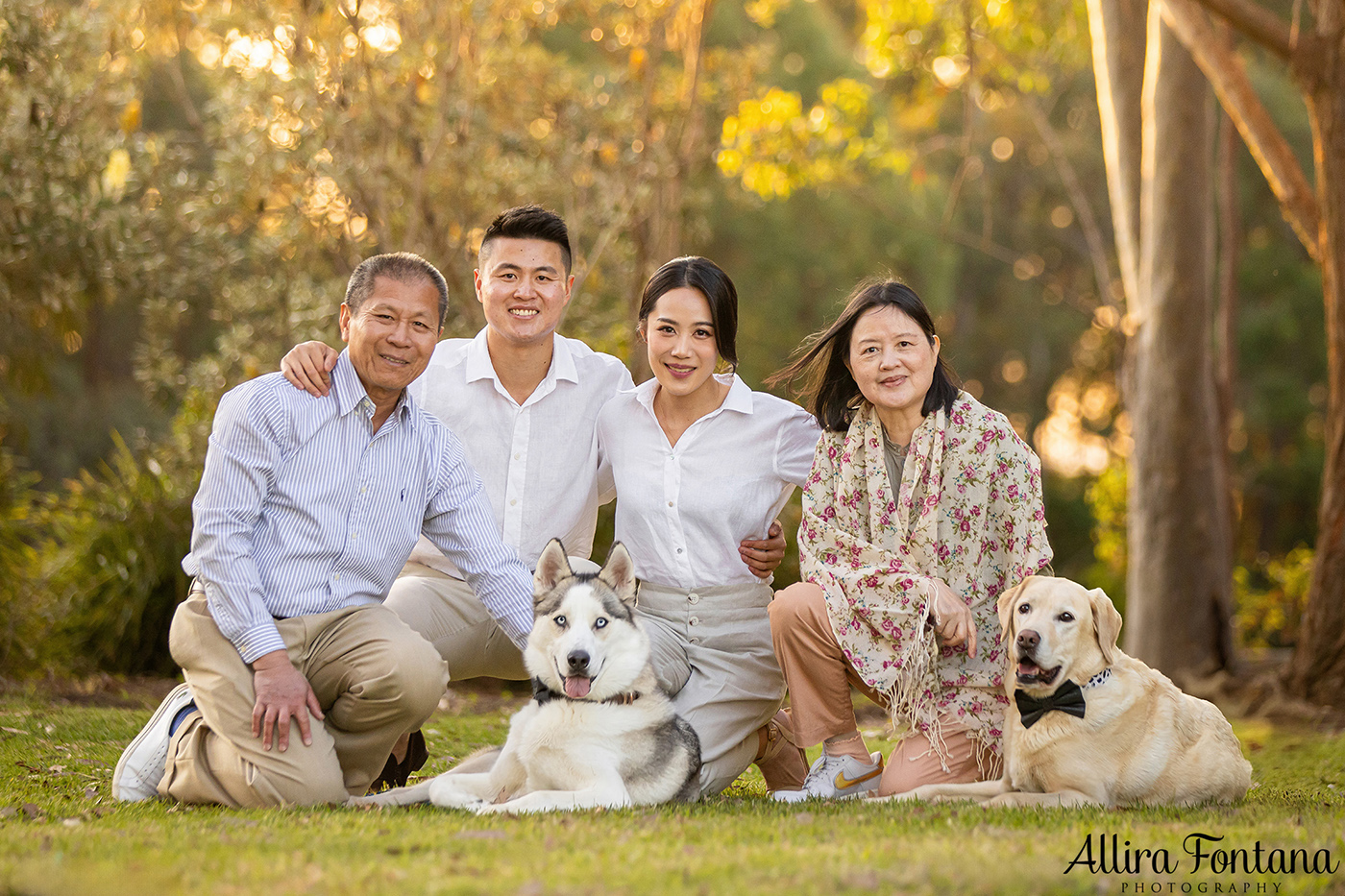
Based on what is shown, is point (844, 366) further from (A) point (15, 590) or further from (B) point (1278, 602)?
(B) point (1278, 602)

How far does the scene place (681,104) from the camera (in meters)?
11.9

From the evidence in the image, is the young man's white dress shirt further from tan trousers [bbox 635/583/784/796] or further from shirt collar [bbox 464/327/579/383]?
tan trousers [bbox 635/583/784/796]

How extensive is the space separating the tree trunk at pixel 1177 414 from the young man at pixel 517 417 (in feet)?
19.1

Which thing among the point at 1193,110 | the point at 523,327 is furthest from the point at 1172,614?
the point at 523,327

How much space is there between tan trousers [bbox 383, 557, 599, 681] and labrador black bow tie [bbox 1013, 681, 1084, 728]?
193 cm

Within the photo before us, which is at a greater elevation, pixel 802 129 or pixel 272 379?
pixel 802 129

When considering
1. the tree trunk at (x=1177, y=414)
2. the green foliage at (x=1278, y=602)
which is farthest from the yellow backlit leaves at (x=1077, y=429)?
the tree trunk at (x=1177, y=414)

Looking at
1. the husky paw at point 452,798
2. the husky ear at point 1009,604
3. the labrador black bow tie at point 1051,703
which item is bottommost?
the husky paw at point 452,798

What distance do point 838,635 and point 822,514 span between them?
48 cm

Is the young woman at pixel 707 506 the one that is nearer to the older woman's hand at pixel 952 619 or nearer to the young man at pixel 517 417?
the young man at pixel 517 417

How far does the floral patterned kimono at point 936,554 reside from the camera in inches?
170

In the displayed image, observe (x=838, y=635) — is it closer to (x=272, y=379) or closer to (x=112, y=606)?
(x=272, y=379)

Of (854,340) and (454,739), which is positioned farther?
(454,739)

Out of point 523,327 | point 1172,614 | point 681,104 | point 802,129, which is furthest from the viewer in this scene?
point 681,104
